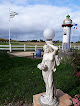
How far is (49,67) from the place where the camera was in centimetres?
209

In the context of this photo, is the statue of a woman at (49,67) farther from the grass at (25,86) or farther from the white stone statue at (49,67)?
the grass at (25,86)

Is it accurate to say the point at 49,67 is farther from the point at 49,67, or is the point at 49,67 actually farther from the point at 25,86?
the point at 25,86

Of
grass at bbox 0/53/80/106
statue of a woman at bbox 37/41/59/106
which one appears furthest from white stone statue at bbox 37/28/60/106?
grass at bbox 0/53/80/106

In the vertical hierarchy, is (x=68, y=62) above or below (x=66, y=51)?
below

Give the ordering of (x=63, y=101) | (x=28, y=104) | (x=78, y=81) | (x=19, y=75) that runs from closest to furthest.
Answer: (x=63, y=101), (x=28, y=104), (x=78, y=81), (x=19, y=75)

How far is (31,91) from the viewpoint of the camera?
3445mm

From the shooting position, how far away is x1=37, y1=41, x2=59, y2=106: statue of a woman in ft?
6.57

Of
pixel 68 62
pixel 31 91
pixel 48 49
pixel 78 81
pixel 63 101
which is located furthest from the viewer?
pixel 68 62

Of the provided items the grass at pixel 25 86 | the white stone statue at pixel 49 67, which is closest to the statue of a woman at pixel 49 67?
the white stone statue at pixel 49 67

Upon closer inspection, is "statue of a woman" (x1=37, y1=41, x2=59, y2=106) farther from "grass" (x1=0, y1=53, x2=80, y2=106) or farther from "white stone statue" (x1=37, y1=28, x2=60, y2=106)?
"grass" (x1=0, y1=53, x2=80, y2=106)

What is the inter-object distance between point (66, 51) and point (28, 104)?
630 cm

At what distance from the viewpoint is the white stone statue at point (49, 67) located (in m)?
2.00

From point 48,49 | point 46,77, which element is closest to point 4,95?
point 46,77

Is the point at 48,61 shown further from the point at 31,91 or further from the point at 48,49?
the point at 31,91
